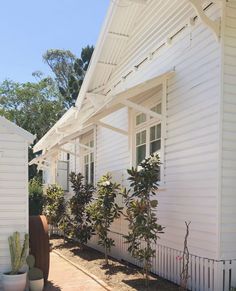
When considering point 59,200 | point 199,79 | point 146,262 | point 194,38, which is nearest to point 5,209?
point 146,262

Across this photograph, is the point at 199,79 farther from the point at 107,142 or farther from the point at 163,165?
the point at 107,142

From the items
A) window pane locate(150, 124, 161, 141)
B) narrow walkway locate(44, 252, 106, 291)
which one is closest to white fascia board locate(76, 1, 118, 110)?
window pane locate(150, 124, 161, 141)

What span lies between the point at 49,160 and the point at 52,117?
1510 centimetres

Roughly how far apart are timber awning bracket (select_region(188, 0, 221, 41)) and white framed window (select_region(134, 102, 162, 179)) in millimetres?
2499

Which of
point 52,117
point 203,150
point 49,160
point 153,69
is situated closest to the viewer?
point 203,150

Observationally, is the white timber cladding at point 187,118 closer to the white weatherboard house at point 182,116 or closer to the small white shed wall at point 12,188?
the white weatherboard house at point 182,116

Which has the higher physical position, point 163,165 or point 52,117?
point 52,117

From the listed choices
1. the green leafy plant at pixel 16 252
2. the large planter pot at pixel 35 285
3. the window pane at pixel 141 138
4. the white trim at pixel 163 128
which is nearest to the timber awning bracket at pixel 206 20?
the white trim at pixel 163 128

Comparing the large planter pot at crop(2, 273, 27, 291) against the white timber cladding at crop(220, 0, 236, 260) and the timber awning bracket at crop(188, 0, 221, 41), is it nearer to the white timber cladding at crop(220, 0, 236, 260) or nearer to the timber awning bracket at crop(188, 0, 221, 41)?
the white timber cladding at crop(220, 0, 236, 260)

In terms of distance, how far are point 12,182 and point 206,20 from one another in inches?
171

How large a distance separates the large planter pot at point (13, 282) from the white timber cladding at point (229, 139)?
3.32 m

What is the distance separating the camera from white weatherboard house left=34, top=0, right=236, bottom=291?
6.39m

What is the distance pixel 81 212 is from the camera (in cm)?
1209

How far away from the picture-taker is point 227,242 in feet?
20.7
